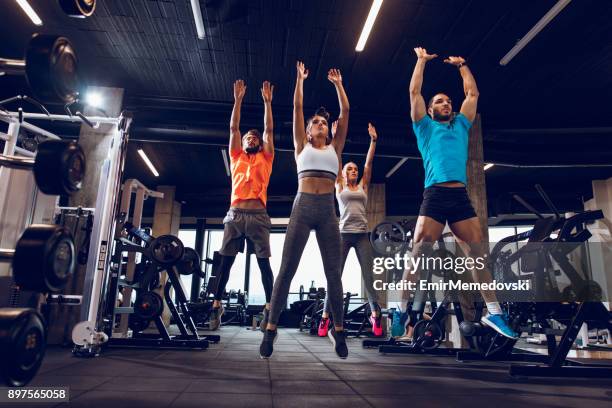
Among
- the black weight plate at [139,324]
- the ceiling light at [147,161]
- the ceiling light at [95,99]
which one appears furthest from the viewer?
the ceiling light at [147,161]

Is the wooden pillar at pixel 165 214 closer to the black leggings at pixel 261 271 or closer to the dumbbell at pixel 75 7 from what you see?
the black leggings at pixel 261 271

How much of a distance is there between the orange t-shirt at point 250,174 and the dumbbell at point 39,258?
5.60ft

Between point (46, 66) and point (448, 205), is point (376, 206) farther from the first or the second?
point (46, 66)

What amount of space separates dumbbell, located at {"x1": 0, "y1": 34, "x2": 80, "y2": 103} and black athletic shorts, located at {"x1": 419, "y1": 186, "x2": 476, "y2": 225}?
224 centimetres

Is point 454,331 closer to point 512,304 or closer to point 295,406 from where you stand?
point 512,304

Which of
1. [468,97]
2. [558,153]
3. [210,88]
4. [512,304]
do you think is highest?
[210,88]

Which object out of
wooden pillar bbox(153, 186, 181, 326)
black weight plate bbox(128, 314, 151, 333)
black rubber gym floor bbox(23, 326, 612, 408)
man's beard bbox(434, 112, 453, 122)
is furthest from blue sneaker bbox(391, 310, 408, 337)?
wooden pillar bbox(153, 186, 181, 326)

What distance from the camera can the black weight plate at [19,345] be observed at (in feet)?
4.78

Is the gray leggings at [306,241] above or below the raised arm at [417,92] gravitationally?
below

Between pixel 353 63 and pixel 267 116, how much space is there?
9.79 ft

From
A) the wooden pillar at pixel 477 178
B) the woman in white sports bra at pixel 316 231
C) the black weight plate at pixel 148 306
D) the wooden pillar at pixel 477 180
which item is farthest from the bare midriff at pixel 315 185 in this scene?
the wooden pillar at pixel 477 178

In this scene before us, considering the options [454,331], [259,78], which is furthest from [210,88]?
[454,331]

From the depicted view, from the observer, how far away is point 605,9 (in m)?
4.48

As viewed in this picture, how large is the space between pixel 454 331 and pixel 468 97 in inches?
159
